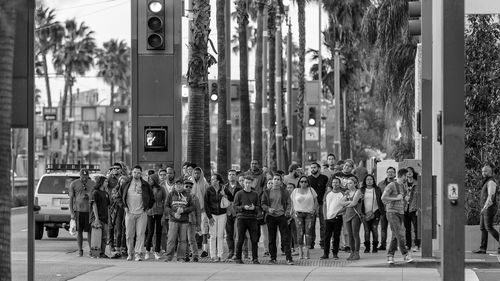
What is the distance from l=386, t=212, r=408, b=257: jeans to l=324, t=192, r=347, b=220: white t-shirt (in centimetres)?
125

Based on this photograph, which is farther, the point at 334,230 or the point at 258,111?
the point at 258,111

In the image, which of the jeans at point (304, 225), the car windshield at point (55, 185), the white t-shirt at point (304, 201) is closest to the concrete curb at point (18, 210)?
the car windshield at point (55, 185)

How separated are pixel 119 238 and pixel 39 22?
63.5 meters

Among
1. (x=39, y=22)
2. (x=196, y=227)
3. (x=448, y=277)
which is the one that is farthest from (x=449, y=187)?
(x=39, y=22)

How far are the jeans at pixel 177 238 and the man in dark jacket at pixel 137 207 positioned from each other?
2.11ft

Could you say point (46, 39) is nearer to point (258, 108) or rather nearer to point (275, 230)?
point (258, 108)

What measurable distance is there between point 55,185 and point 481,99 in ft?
36.3

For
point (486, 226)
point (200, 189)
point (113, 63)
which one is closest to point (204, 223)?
point (200, 189)

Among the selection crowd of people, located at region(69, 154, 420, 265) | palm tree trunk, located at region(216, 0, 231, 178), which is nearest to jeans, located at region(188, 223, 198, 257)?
crowd of people, located at region(69, 154, 420, 265)

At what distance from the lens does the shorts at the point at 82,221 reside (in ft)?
80.0

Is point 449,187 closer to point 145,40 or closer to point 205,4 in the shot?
point 145,40

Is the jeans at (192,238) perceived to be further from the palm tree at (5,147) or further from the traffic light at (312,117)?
the traffic light at (312,117)

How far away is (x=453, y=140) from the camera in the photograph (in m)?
14.1

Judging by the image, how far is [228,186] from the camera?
957 inches
